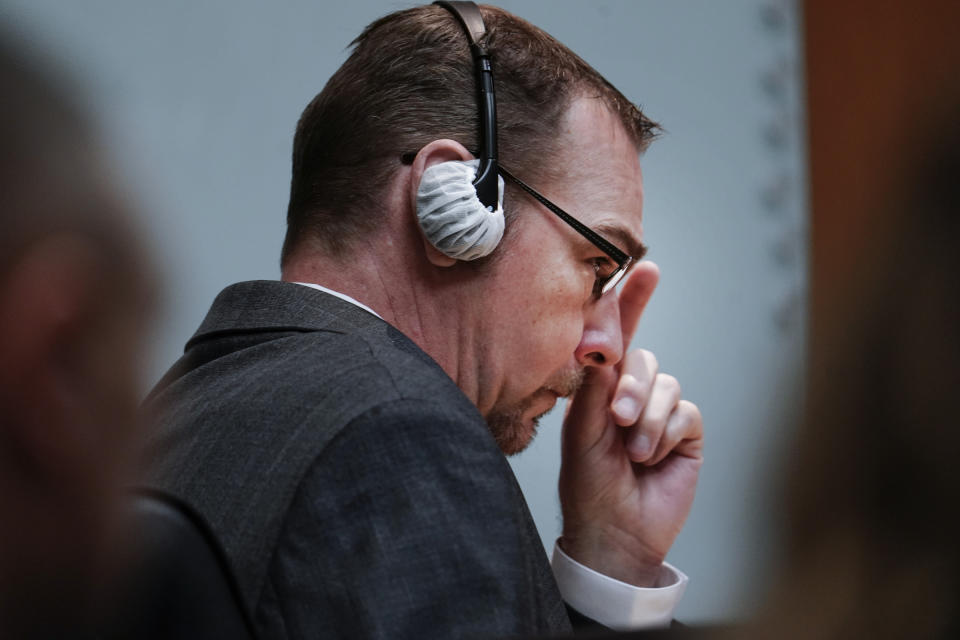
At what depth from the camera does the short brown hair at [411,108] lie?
125cm

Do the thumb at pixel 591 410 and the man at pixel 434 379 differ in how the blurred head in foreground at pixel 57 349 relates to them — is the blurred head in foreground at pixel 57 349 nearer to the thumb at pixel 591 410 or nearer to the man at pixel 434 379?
the man at pixel 434 379

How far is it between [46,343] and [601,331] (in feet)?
3.85

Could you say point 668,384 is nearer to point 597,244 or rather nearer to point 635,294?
point 635,294

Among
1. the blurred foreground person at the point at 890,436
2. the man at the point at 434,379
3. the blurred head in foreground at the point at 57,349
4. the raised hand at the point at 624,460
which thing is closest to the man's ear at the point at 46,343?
the blurred head in foreground at the point at 57,349

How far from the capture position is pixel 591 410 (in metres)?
1.52

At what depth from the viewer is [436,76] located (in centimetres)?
128

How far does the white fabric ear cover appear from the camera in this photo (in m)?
1.15

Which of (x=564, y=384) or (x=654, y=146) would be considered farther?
(x=654, y=146)

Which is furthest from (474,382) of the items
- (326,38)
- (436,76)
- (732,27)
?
(732,27)

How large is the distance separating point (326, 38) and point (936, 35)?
184 centimetres

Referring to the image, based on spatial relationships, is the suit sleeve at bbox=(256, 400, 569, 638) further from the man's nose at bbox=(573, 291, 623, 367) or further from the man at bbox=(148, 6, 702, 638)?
the man's nose at bbox=(573, 291, 623, 367)

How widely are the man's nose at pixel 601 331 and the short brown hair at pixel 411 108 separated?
0.21m

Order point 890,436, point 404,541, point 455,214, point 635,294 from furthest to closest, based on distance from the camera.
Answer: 1. point 635,294
2. point 455,214
3. point 404,541
4. point 890,436


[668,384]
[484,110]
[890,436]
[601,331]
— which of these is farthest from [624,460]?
[890,436]
